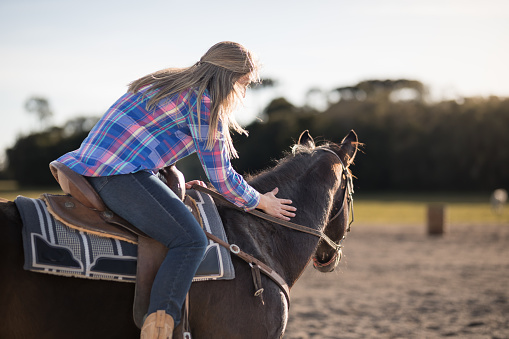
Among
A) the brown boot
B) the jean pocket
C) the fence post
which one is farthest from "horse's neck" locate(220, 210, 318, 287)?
the fence post

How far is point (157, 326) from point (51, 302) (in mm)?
536

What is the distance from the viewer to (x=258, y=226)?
313cm

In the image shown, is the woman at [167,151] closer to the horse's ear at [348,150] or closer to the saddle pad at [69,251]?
the saddle pad at [69,251]

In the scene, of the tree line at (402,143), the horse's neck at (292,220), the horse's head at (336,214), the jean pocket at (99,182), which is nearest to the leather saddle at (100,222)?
the jean pocket at (99,182)

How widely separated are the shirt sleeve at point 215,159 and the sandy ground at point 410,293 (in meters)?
1.50

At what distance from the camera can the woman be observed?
250cm

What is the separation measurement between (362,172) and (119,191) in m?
50.6

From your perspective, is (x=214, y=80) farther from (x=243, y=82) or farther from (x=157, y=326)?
(x=157, y=326)

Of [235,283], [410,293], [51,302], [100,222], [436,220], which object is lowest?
[436,220]

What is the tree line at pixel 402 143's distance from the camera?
49125 mm

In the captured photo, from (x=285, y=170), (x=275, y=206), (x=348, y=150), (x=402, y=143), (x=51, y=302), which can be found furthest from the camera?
(x=402, y=143)

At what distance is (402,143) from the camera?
2044 inches

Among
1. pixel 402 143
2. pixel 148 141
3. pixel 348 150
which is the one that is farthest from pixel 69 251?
pixel 402 143

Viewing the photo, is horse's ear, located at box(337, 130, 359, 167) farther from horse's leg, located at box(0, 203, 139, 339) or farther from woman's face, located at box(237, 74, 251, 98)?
horse's leg, located at box(0, 203, 139, 339)
